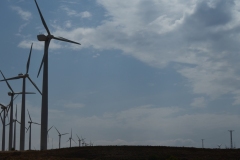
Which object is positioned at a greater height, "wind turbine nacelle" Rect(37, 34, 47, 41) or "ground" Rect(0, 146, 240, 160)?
"wind turbine nacelle" Rect(37, 34, 47, 41)

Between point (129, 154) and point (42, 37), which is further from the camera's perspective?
point (42, 37)

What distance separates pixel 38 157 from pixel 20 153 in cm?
847

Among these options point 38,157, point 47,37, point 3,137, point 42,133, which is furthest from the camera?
point 3,137

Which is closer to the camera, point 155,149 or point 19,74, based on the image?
point 155,149

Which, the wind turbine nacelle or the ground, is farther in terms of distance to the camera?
the wind turbine nacelle

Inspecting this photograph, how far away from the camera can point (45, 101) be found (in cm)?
9431

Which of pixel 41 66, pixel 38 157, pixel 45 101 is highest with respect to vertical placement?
pixel 41 66

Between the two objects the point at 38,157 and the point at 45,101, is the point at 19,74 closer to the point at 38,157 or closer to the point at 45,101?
the point at 45,101

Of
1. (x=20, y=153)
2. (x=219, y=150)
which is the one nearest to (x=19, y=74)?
(x=20, y=153)

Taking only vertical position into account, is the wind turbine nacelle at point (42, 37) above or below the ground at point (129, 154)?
above

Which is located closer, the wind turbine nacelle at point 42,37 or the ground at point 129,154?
the ground at point 129,154

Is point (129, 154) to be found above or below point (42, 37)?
below

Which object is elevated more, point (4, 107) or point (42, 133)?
point (4, 107)

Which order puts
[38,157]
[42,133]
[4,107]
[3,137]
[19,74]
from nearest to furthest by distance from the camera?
[38,157] < [42,133] < [19,74] < [3,137] < [4,107]
